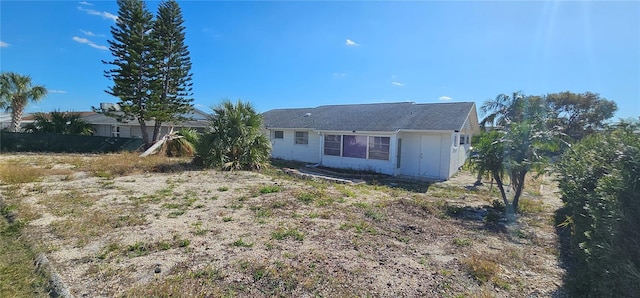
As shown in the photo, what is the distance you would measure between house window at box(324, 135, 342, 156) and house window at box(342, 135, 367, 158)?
0.34m

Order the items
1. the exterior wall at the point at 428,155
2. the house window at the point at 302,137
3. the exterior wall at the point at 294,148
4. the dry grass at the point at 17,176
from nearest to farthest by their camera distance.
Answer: the dry grass at the point at 17,176 < the exterior wall at the point at 428,155 < the exterior wall at the point at 294,148 < the house window at the point at 302,137

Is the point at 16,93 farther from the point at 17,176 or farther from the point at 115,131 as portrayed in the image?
the point at 17,176

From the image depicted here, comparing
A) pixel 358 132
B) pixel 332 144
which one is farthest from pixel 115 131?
pixel 358 132

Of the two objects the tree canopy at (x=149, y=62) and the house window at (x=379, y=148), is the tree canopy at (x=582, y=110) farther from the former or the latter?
the tree canopy at (x=149, y=62)

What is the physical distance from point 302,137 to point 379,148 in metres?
5.45

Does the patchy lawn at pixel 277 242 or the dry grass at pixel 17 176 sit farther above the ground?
the dry grass at pixel 17 176

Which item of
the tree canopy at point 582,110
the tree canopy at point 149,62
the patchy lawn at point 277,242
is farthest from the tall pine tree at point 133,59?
the tree canopy at point 582,110

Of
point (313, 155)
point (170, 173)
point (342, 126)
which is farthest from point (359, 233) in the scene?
point (313, 155)

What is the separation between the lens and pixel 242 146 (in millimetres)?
13320

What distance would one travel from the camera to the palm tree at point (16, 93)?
21.1 meters

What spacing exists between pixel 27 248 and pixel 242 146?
929 cm

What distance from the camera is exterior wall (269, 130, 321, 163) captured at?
16855 mm

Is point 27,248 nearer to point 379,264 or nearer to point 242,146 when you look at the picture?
point 379,264

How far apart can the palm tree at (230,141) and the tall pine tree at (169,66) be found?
9545 millimetres
